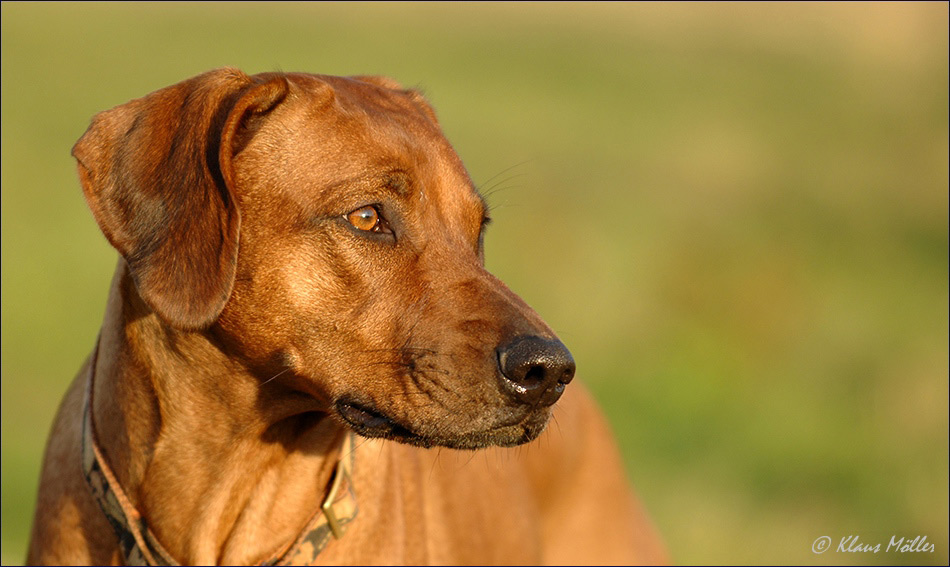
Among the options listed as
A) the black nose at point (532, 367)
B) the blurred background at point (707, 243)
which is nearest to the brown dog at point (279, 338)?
the black nose at point (532, 367)

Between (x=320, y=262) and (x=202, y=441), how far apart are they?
0.68 m

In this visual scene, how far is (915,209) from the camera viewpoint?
1306 cm

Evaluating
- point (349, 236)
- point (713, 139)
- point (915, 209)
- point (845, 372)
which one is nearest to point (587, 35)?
point (713, 139)

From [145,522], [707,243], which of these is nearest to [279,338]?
[145,522]

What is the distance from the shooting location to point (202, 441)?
3.54 metres

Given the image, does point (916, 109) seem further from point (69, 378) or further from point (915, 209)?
point (69, 378)

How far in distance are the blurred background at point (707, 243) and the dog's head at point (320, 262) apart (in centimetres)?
122

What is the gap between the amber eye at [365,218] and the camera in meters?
3.36

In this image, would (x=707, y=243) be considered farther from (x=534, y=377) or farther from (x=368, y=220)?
(x=534, y=377)

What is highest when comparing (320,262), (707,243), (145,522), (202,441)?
(320,262)

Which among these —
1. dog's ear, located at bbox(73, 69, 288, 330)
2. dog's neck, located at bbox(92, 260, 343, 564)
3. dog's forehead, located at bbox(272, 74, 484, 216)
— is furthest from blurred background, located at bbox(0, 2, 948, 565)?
dog's neck, located at bbox(92, 260, 343, 564)

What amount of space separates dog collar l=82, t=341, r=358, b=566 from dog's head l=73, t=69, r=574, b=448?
344 mm

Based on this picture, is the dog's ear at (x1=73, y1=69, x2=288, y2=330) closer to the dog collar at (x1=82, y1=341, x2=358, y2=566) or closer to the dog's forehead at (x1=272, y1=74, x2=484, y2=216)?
the dog's forehead at (x1=272, y1=74, x2=484, y2=216)

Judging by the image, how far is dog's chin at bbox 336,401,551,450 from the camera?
10.5 feet
